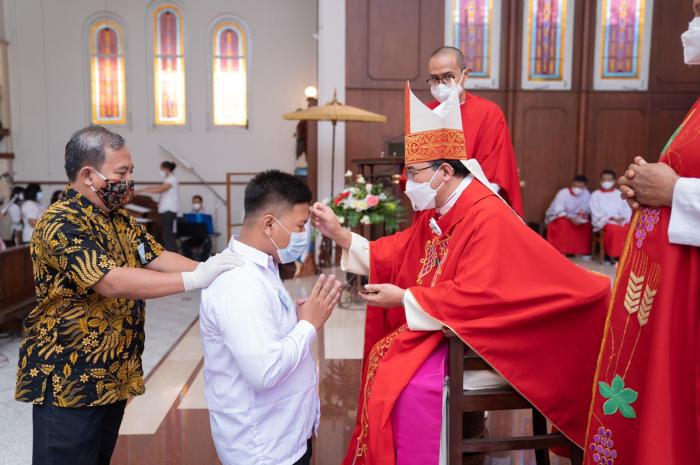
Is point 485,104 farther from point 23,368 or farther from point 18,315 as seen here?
point 18,315

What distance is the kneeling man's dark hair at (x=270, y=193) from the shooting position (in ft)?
5.76

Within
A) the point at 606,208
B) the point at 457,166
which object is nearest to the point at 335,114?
the point at 606,208

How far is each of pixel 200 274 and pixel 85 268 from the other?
328mm

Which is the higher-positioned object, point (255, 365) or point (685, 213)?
point (685, 213)

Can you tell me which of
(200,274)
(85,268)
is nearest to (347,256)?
(200,274)

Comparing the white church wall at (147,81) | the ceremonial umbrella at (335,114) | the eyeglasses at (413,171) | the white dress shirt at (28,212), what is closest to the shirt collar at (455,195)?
the eyeglasses at (413,171)

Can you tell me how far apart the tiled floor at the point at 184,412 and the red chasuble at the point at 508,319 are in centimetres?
79

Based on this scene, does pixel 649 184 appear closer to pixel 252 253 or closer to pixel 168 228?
pixel 252 253

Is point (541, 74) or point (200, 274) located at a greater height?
point (541, 74)

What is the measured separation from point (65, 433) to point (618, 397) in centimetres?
165

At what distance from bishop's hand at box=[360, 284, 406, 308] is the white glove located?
51 cm

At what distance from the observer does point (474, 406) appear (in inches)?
77.5

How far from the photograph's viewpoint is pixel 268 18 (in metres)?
11.3

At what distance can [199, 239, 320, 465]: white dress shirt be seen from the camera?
1.59m
